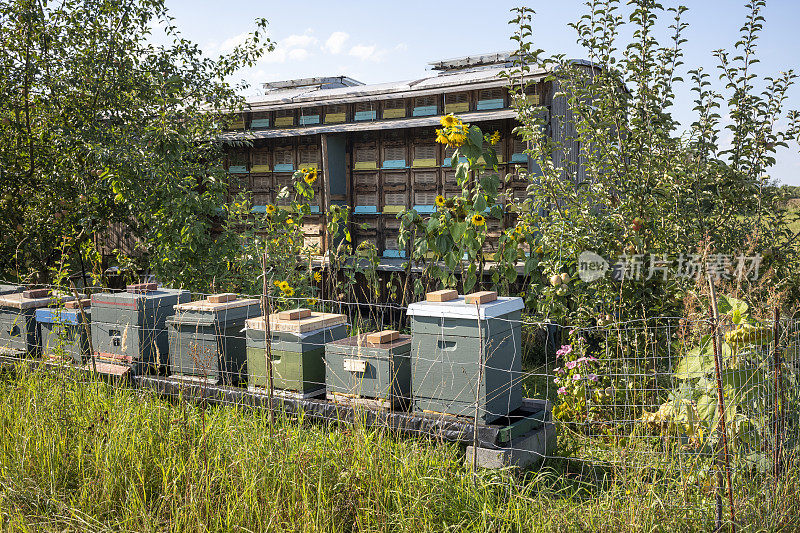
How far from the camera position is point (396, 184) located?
10.0m

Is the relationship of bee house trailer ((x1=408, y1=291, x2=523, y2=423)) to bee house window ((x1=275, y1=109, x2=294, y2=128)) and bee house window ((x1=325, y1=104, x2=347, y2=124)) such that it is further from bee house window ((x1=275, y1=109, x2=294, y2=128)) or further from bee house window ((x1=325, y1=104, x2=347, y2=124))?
bee house window ((x1=275, y1=109, x2=294, y2=128))

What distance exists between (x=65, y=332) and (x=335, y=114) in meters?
5.68

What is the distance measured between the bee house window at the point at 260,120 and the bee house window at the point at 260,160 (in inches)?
15.6

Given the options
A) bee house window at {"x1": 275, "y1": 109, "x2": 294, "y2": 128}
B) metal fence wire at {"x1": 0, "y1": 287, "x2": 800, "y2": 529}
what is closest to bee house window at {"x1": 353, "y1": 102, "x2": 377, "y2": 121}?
bee house window at {"x1": 275, "y1": 109, "x2": 294, "y2": 128}

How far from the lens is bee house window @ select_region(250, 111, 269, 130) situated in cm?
1112

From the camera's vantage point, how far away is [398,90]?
969 cm

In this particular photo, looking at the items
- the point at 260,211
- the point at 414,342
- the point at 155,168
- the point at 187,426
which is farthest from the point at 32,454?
the point at 260,211

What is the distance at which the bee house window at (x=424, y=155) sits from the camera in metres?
9.64

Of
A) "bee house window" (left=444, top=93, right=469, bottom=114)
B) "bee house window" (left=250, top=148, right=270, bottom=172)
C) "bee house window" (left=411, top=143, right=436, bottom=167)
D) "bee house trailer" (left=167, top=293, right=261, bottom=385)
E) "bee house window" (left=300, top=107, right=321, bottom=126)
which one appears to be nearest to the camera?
"bee house trailer" (left=167, top=293, right=261, bottom=385)

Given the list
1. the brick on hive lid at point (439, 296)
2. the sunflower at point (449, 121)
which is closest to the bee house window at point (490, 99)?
the sunflower at point (449, 121)

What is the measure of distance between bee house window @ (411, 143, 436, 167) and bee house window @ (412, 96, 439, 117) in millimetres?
460

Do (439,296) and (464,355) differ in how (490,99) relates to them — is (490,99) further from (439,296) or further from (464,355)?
(464,355)

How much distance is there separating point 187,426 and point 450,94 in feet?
20.9

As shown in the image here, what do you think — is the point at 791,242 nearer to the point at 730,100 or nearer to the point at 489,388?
the point at 730,100
